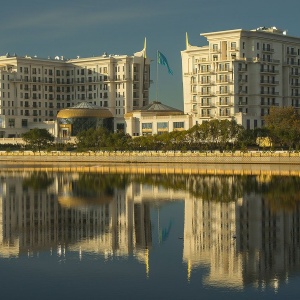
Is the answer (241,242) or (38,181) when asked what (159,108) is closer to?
(38,181)

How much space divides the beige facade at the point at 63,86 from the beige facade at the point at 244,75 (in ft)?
103

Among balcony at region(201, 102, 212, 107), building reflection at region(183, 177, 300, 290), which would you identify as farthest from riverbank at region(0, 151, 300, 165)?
building reflection at region(183, 177, 300, 290)

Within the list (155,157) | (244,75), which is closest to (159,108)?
(244,75)

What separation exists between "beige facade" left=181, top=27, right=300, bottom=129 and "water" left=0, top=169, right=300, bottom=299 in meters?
67.0

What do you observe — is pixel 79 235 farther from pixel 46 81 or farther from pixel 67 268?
pixel 46 81

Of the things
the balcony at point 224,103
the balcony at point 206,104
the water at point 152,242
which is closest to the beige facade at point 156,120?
the balcony at point 206,104

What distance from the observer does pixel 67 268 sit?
112ft

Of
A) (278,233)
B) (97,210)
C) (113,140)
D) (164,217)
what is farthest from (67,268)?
(113,140)

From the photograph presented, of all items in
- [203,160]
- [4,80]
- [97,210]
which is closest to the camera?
[97,210]

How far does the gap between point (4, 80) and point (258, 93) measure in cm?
5986

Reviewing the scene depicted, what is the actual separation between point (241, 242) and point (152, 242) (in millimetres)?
4548

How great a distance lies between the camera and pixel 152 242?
1606 inches

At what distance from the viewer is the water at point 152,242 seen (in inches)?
1225

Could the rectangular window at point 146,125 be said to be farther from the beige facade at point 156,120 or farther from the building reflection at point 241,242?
the building reflection at point 241,242
